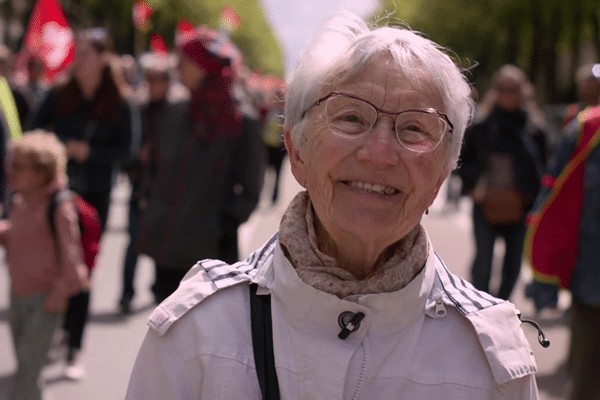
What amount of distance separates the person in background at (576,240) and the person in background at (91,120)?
11.3 ft

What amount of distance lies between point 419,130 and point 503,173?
4.89 meters

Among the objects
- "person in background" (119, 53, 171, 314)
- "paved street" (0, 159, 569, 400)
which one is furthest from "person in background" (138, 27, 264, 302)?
"person in background" (119, 53, 171, 314)

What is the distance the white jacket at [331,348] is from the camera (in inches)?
72.0

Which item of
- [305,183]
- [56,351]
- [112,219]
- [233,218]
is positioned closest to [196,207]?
[233,218]

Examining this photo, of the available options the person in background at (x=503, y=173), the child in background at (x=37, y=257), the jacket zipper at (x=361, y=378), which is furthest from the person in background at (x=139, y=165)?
the jacket zipper at (x=361, y=378)

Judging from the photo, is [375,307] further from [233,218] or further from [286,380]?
[233,218]

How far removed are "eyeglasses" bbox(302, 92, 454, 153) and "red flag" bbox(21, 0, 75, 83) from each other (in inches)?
322

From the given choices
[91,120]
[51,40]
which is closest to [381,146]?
[91,120]

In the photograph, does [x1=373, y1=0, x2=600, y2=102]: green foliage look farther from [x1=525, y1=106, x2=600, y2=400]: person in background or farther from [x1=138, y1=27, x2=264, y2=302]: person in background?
[x1=525, y1=106, x2=600, y2=400]: person in background

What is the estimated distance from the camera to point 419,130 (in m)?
1.97

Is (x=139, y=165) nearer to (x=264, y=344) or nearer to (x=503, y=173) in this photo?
(x=503, y=173)

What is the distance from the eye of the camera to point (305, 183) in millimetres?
2121

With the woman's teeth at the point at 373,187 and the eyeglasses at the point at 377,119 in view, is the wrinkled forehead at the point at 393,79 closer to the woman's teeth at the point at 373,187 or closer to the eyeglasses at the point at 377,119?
the eyeglasses at the point at 377,119

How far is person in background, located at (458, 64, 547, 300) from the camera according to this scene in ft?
21.8
